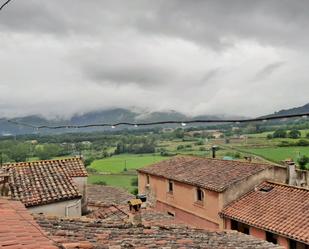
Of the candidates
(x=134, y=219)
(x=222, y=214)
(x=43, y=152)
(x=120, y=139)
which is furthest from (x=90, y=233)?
(x=120, y=139)

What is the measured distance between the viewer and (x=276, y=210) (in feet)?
67.7

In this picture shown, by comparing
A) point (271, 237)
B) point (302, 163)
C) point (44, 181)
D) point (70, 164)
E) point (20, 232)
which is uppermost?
point (20, 232)

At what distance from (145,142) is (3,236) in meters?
93.9

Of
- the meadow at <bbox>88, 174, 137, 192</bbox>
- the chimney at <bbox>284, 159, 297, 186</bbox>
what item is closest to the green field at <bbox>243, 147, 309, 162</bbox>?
the meadow at <bbox>88, 174, 137, 192</bbox>

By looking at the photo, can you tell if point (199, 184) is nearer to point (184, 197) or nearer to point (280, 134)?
point (184, 197)

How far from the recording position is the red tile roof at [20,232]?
4805mm

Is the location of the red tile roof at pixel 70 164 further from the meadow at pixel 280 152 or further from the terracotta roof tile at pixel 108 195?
the meadow at pixel 280 152

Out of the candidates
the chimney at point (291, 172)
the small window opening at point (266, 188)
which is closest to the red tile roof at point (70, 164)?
the small window opening at point (266, 188)

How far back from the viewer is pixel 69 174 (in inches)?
742

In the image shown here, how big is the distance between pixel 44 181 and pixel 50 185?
54 centimetres

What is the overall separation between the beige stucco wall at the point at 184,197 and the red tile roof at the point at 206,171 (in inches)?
21.6

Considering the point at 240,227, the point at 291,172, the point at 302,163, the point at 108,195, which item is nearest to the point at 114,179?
the point at 108,195

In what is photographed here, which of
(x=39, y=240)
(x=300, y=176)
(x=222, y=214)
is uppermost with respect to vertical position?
(x=39, y=240)

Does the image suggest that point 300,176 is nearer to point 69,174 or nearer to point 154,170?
point 154,170
